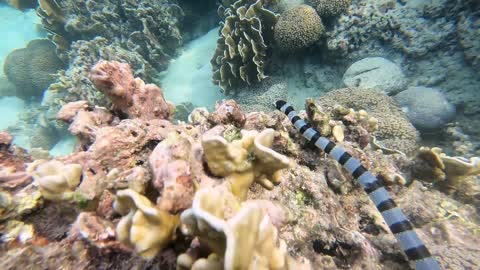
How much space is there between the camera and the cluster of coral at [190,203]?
138 cm

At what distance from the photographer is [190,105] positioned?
22.7ft

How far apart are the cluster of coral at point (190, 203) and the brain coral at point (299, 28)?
3586 mm

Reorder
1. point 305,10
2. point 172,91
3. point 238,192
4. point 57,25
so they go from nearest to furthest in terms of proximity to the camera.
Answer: point 238,192 → point 305,10 → point 172,91 → point 57,25

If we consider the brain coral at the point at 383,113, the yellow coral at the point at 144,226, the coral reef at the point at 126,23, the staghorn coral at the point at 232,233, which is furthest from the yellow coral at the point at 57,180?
the coral reef at the point at 126,23

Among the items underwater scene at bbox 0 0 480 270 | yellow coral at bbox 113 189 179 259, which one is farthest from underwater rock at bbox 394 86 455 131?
yellow coral at bbox 113 189 179 259

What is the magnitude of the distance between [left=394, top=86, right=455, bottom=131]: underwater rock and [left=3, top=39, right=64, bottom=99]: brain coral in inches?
422

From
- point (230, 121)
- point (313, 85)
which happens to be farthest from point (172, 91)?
point (230, 121)

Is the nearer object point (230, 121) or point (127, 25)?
point (230, 121)

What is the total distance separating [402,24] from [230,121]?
17.8 ft

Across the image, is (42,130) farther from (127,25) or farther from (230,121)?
(230,121)

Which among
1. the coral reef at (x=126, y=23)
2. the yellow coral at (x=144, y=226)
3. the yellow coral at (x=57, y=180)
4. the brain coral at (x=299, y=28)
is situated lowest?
the yellow coral at (x=144, y=226)

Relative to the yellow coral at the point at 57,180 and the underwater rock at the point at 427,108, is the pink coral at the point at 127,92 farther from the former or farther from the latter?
the underwater rock at the point at 427,108

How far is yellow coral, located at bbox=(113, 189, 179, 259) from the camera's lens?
1361 mm

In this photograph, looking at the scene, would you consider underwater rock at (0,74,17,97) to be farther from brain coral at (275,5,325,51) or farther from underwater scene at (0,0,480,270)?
brain coral at (275,5,325,51)
